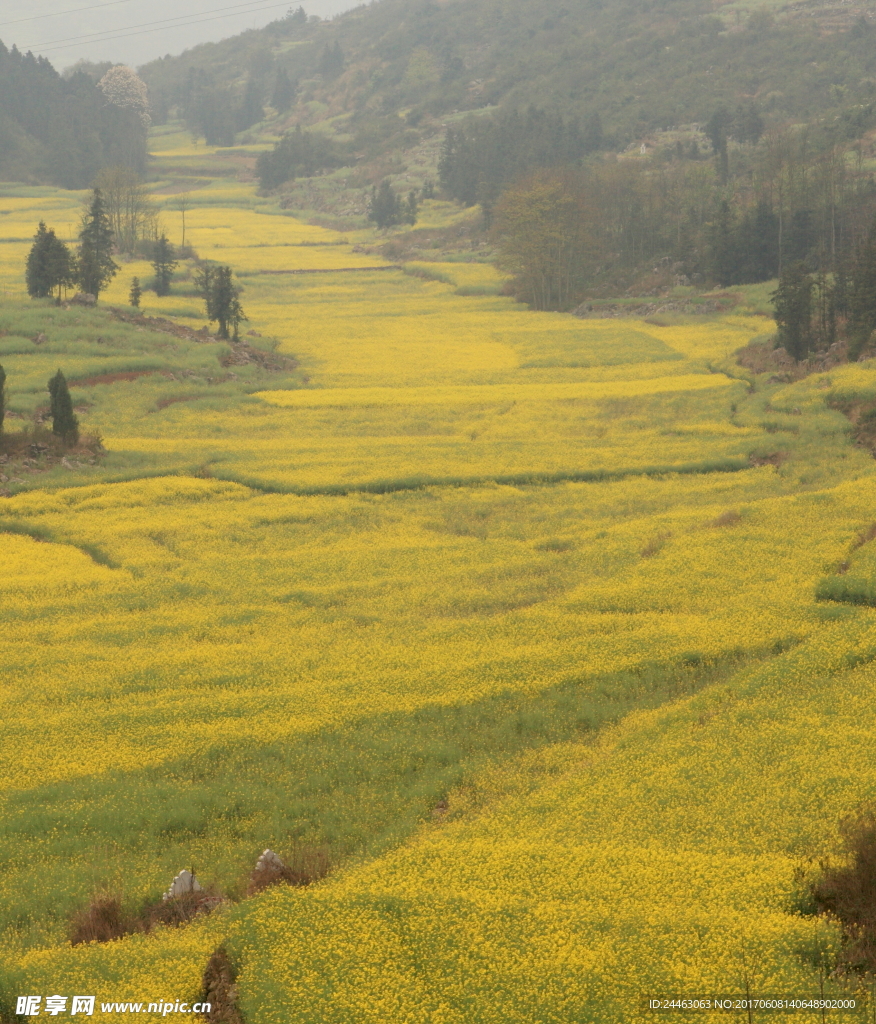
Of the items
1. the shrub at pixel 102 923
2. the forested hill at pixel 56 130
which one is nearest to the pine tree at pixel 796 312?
the shrub at pixel 102 923

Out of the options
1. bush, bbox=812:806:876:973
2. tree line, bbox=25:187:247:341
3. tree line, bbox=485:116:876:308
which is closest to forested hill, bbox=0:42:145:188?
tree line, bbox=485:116:876:308

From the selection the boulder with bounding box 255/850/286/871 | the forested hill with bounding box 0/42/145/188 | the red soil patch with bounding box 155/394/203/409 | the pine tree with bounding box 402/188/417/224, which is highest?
the forested hill with bounding box 0/42/145/188

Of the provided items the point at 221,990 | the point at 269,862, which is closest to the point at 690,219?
the point at 269,862

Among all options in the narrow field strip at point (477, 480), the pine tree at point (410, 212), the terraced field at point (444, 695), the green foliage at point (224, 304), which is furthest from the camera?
the pine tree at point (410, 212)

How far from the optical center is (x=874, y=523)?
32688 mm

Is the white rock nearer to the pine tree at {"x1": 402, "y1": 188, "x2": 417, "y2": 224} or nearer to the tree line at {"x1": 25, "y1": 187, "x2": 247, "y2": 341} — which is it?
the tree line at {"x1": 25, "y1": 187, "x2": 247, "y2": 341}

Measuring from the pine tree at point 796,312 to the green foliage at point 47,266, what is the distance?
159ft

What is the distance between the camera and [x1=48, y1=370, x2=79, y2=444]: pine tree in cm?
4522

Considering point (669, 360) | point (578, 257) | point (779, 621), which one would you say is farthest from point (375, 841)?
point (578, 257)

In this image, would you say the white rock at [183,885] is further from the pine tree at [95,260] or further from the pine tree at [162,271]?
the pine tree at [162,271]

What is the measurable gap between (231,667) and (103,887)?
8.64m

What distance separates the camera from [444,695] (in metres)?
22.6

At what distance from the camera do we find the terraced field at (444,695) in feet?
42.5

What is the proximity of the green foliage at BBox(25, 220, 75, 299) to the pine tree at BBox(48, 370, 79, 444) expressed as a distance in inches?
1306
